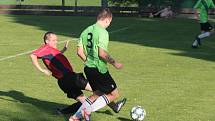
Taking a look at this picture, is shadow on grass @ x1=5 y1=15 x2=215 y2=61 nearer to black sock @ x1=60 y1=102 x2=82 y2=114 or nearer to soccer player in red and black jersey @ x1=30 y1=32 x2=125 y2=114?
black sock @ x1=60 y1=102 x2=82 y2=114

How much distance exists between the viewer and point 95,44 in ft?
29.3

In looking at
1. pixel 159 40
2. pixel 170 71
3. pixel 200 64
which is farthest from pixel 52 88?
pixel 159 40

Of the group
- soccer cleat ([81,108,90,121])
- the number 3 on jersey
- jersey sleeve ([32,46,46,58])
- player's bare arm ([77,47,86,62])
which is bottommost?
soccer cleat ([81,108,90,121])

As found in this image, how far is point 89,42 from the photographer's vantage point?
29.7 feet

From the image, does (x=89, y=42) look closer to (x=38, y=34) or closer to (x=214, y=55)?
(x=214, y=55)

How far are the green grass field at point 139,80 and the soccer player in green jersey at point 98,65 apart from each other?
708 mm

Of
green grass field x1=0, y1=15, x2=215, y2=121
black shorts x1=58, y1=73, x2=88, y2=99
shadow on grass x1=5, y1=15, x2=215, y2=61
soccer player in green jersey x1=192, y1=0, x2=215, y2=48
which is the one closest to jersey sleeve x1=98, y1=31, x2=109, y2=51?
black shorts x1=58, y1=73, x2=88, y2=99

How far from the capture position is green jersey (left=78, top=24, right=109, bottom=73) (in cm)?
885

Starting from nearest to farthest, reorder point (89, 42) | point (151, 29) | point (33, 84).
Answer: point (89, 42) → point (33, 84) → point (151, 29)

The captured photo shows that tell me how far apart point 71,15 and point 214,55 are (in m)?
25.7

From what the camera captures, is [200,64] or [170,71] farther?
[200,64]

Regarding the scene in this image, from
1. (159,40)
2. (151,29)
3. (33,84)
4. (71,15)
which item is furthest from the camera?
(71,15)

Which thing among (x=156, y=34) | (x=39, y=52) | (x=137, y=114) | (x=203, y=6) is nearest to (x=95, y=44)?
(x=39, y=52)

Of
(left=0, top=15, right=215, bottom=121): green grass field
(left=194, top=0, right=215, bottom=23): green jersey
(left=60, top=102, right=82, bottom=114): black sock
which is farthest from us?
(left=194, top=0, right=215, bottom=23): green jersey
